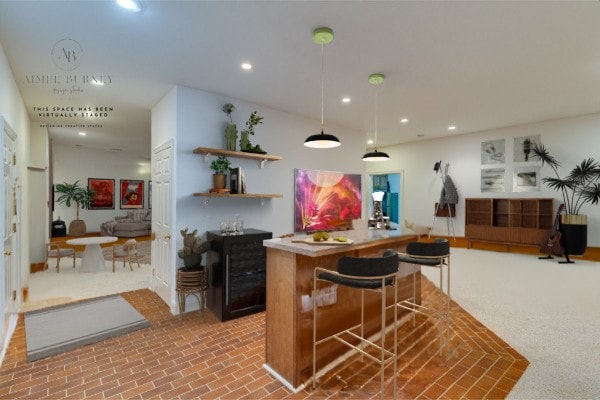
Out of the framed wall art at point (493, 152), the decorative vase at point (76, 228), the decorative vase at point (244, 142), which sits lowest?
the decorative vase at point (76, 228)

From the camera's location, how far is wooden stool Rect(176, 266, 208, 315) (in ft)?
11.7

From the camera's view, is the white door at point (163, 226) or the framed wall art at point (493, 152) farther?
the framed wall art at point (493, 152)

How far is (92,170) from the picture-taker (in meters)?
A: 10.1

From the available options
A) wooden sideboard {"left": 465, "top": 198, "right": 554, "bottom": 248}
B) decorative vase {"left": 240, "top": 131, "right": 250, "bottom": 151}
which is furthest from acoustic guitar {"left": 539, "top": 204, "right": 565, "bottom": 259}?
decorative vase {"left": 240, "top": 131, "right": 250, "bottom": 151}

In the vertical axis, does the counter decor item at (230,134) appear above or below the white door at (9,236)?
above

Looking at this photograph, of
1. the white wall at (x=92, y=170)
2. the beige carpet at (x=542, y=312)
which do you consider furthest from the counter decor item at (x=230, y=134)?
the white wall at (x=92, y=170)

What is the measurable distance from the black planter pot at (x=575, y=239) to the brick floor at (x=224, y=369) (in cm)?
439

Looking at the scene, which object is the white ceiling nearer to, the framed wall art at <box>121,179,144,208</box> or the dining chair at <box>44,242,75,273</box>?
the dining chair at <box>44,242,75,273</box>

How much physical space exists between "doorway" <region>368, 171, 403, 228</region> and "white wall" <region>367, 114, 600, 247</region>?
0.76 ft

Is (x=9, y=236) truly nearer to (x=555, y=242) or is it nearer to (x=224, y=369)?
(x=224, y=369)

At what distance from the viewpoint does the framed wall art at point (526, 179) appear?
6.68 metres

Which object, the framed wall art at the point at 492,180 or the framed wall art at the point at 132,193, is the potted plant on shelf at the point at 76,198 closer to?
the framed wall art at the point at 132,193

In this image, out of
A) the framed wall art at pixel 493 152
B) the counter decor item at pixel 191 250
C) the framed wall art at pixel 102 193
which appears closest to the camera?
the counter decor item at pixel 191 250

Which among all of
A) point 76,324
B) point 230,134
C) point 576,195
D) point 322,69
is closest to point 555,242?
point 576,195
